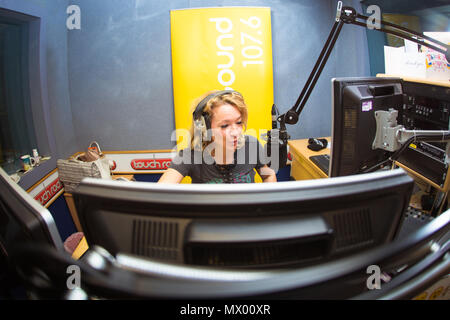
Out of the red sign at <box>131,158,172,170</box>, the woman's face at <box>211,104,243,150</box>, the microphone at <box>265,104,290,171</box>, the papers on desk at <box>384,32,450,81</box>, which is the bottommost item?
the red sign at <box>131,158,172,170</box>

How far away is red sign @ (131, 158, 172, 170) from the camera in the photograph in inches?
111

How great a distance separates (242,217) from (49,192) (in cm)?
249

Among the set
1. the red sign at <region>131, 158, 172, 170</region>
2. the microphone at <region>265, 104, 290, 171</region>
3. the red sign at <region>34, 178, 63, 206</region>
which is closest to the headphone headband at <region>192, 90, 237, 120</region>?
the microphone at <region>265, 104, 290, 171</region>

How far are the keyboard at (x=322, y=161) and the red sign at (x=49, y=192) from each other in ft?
7.77

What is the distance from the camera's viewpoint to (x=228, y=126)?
1.34 metres

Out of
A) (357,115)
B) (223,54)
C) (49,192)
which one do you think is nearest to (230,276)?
(357,115)

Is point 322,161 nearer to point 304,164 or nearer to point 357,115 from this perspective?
point 304,164

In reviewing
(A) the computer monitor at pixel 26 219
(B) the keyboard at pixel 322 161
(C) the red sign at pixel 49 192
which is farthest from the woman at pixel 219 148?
(C) the red sign at pixel 49 192

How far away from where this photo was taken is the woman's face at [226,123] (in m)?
1.33

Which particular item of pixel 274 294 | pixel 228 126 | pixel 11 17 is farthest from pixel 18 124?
pixel 274 294

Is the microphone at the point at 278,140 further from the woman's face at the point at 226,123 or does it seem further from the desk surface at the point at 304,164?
the desk surface at the point at 304,164

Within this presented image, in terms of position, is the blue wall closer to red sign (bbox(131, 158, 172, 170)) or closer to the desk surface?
red sign (bbox(131, 158, 172, 170))

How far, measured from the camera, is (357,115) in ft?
3.33

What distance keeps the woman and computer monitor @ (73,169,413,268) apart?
893 millimetres
